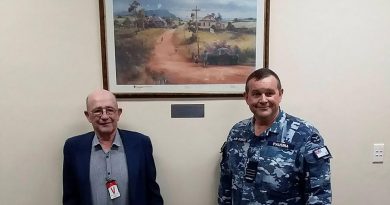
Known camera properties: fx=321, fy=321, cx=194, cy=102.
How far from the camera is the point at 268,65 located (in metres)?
1.80

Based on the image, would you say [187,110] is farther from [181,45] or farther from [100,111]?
[100,111]

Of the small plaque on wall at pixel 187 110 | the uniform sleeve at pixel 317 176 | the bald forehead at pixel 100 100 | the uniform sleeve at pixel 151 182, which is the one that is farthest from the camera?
the small plaque on wall at pixel 187 110

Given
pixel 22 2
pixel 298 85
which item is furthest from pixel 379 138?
pixel 22 2

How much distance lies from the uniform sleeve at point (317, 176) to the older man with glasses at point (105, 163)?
2.63 feet

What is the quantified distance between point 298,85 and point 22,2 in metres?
1.58

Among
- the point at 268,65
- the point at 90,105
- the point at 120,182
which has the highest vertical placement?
the point at 268,65

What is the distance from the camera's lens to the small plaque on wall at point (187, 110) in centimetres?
182

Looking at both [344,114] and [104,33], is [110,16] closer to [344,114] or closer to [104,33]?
[104,33]

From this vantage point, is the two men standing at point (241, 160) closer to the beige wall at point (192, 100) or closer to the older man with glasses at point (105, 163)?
the older man with glasses at point (105, 163)

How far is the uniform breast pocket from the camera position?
4.59ft

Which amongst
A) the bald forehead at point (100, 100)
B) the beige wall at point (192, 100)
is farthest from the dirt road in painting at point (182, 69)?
the bald forehead at point (100, 100)

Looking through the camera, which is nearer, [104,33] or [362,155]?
[104,33]

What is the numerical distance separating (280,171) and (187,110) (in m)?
0.65

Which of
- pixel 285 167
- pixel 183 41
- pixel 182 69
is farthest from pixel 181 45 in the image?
pixel 285 167
